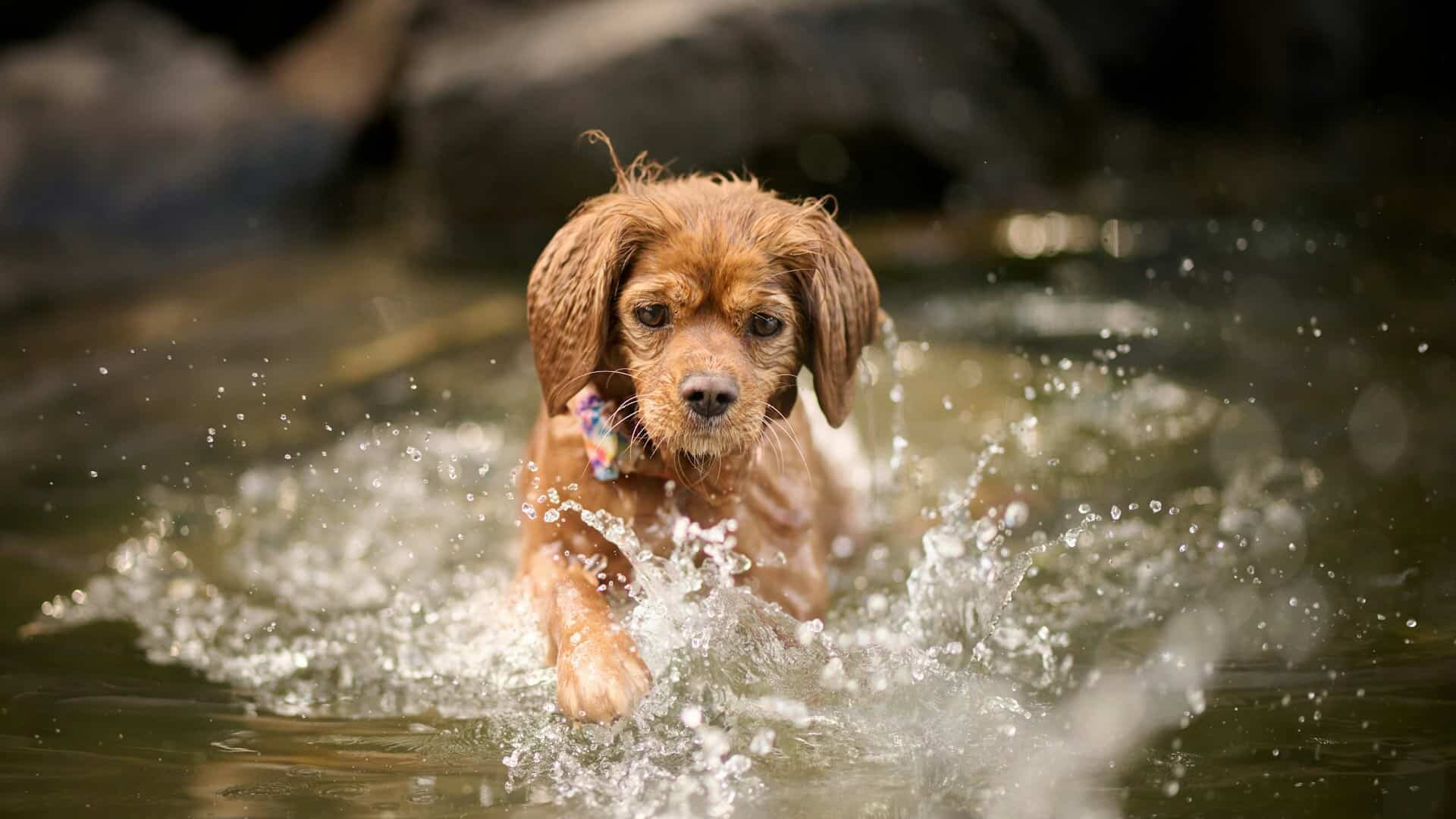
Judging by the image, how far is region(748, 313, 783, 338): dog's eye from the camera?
3.90 metres

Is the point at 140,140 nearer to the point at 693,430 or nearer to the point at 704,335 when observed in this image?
the point at 704,335

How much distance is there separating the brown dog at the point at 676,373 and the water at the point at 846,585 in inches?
6.6

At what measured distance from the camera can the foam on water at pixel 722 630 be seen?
372 centimetres

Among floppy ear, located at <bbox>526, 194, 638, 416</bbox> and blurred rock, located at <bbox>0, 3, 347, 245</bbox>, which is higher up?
blurred rock, located at <bbox>0, 3, 347, 245</bbox>

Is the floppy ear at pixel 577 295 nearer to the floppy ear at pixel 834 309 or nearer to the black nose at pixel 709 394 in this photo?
the black nose at pixel 709 394

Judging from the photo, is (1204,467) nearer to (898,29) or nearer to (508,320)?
(508,320)

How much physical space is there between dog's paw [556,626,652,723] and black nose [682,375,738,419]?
0.67m

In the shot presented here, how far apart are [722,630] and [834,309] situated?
993mm

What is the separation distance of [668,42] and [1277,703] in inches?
268

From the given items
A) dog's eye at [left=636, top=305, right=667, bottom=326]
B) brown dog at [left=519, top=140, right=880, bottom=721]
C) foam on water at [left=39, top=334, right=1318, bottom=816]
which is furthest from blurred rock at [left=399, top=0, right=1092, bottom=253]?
dog's eye at [left=636, top=305, right=667, bottom=326]

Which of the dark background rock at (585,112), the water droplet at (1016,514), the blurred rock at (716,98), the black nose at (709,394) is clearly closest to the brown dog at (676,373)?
the black nose at (709,394)

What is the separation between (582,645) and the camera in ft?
12.1

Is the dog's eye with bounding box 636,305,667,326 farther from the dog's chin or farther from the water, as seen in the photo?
the water

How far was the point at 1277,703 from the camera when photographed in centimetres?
403
